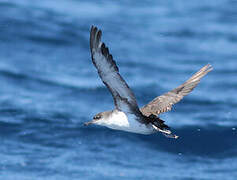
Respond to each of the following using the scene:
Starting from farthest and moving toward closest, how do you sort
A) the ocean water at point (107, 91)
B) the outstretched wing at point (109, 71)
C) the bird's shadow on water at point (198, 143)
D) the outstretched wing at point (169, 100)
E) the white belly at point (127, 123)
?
the bird's shadow on water at point (198, 143), the ocean water at point (107, 91), the outstretched wing at point (169, 100), the white belly at point (127, 123), the outstretched wing at point (109, 71)

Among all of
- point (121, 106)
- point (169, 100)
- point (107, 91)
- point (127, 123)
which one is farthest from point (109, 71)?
point (107, 91)

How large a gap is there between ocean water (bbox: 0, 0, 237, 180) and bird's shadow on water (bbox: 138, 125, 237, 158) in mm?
24

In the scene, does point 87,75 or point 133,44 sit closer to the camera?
point 87,75

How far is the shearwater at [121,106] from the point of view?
312 inches

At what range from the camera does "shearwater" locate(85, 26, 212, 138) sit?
7.92m

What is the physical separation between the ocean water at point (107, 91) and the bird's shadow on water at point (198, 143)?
0.08 feet

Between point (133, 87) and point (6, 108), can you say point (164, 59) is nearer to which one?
point (133, 87)

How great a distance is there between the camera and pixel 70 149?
571 inches

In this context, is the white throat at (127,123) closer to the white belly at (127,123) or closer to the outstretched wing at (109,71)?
the white belly at (127,123)

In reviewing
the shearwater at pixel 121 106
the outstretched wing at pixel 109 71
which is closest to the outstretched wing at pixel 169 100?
the shearwater at pixel 121 106

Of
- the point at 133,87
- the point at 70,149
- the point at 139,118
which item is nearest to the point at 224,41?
the point at 133,87

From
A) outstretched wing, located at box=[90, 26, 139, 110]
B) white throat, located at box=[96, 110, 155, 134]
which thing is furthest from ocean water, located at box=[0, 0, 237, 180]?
outstretched wing, located at box=[90, 26, 139, 110]

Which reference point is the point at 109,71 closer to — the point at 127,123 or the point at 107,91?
the point at 127,123

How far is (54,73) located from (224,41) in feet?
19.9
